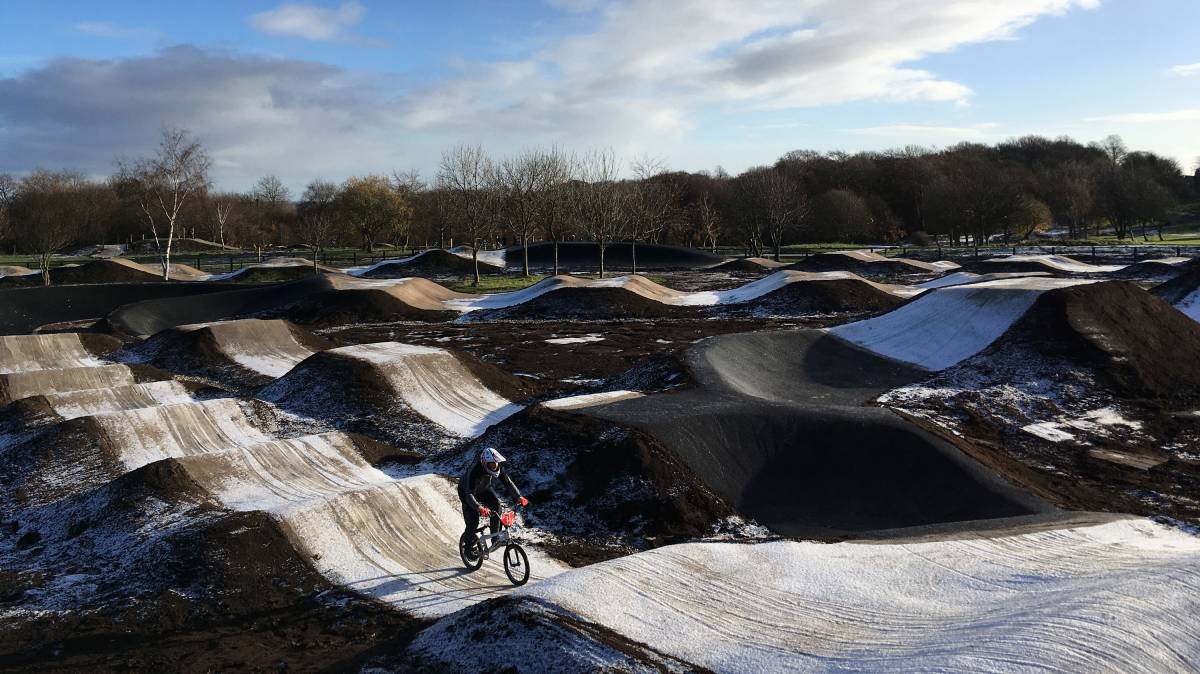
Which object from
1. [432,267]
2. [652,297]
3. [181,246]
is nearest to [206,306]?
[652,297]

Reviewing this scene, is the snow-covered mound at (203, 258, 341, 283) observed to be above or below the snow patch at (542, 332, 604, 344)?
above

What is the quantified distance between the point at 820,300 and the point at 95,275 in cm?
4900

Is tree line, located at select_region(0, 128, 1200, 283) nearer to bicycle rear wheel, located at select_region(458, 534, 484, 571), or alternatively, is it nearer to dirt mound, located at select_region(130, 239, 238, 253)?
dirt mound, located at select_region(130, 239, 238, 253)

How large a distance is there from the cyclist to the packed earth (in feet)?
2.55

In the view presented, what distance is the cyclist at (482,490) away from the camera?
35.8ft

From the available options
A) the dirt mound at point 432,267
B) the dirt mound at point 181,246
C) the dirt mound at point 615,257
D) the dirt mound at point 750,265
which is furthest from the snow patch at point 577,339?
the dirt mound at point 181,246

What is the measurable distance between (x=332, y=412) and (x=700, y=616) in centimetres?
1442

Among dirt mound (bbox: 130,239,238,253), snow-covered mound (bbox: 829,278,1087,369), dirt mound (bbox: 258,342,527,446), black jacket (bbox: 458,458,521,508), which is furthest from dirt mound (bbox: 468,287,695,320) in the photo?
dirt mound (bbox: 130,239,238,253)

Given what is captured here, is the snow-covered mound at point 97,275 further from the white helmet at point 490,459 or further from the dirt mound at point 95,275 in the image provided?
the white helmet at point 490,459

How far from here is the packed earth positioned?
868cm

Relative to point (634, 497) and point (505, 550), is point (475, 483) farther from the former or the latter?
point (634, 497)

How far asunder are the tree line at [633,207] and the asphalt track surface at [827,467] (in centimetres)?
3799

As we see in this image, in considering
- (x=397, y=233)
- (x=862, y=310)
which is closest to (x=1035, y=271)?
(x=862, y=310)

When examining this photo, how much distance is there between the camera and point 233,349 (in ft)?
96.8
